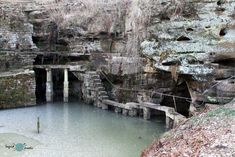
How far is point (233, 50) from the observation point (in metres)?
14.8

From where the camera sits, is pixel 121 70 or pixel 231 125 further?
pixel 121 70

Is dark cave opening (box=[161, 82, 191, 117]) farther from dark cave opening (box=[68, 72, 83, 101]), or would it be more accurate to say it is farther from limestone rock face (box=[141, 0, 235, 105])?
dark cave opening (box=[68, 72, 83, 101])

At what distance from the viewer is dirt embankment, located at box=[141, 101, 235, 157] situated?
862 centimetres

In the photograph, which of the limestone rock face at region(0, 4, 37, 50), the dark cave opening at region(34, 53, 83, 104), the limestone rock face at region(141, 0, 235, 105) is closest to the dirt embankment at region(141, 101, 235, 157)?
the limestone rock face at region(141, 0, 235, 105)

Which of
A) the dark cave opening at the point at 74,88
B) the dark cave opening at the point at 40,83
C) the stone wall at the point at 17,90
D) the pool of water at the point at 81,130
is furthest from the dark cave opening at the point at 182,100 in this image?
the dark cave opening at the point at 40,83

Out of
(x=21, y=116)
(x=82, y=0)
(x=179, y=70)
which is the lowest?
(x=21, y=116)

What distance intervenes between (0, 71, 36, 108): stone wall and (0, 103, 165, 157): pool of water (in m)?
0.74

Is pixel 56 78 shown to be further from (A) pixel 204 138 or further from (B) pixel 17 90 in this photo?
(A) pixel 204 138

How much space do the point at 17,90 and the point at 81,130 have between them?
262 inches

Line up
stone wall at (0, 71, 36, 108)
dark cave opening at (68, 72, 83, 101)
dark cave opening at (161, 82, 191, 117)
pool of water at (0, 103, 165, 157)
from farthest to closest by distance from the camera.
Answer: dark cave opening at (68, 72, 83, 101) < stone wall at (0, 71, 36, 108) < dark cave opening at (161, 82, 191, 117) < pool of water at (0, 103, 165, 157)

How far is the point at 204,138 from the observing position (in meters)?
9.46

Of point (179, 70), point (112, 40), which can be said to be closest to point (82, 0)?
point (112, 40)

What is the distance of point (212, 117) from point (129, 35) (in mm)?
10583

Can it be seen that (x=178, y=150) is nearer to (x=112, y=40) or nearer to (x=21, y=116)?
(x=21, y=116)
